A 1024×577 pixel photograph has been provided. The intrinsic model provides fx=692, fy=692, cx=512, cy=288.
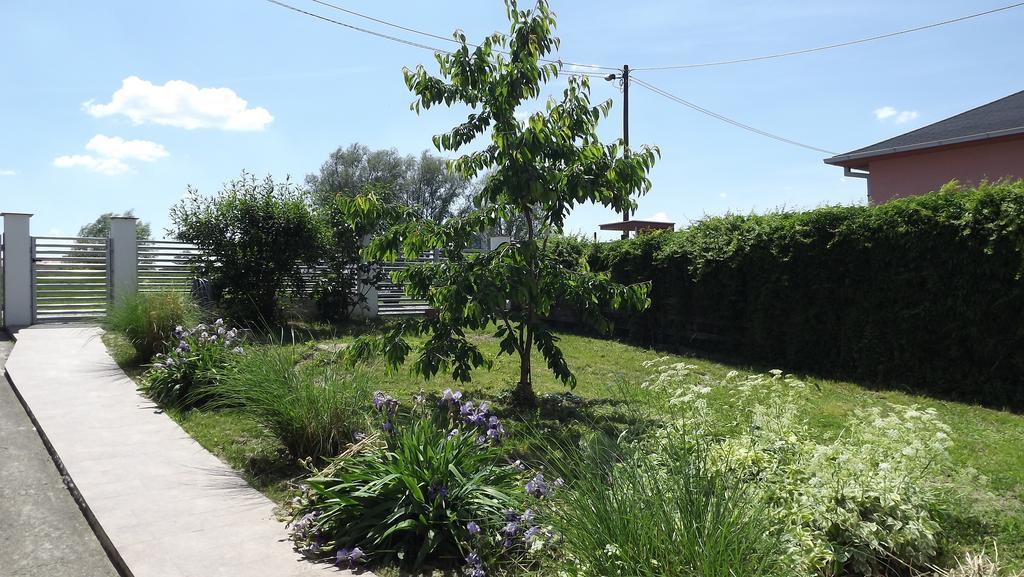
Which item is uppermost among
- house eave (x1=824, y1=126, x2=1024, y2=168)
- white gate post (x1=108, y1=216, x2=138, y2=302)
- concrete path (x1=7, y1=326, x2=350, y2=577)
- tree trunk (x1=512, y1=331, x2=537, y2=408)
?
house eave (x1=824, y1=126, x2=1024, y2=168)

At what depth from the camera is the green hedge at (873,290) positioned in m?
7.46

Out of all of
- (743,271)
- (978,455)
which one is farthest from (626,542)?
(743,271)

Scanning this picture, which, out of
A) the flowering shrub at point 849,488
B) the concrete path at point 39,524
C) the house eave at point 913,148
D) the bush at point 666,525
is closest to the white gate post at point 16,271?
the concrete path at point 39,524

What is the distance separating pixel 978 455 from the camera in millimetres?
5340

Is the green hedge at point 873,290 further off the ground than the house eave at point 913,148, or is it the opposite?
the house eave at point 913,148

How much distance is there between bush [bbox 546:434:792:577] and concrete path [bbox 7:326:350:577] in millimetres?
1403

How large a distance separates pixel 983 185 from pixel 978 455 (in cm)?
402

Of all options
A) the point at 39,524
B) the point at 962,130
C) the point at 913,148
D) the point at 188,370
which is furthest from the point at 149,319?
the point at 962,130

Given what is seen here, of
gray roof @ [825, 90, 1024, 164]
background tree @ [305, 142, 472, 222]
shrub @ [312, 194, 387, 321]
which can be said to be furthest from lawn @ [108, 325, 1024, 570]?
background tree @ [305, 142, 472, 222]

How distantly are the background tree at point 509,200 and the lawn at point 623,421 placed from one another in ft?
2.07

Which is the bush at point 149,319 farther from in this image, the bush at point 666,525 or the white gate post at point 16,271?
the bush at point 666,525

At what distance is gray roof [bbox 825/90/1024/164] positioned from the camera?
41.7 feet

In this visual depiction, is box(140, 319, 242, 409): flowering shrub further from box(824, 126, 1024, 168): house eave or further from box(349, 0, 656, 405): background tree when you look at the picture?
box(824, 126, 1024, 168): house eave

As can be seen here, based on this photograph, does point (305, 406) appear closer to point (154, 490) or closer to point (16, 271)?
point (154, 490)
